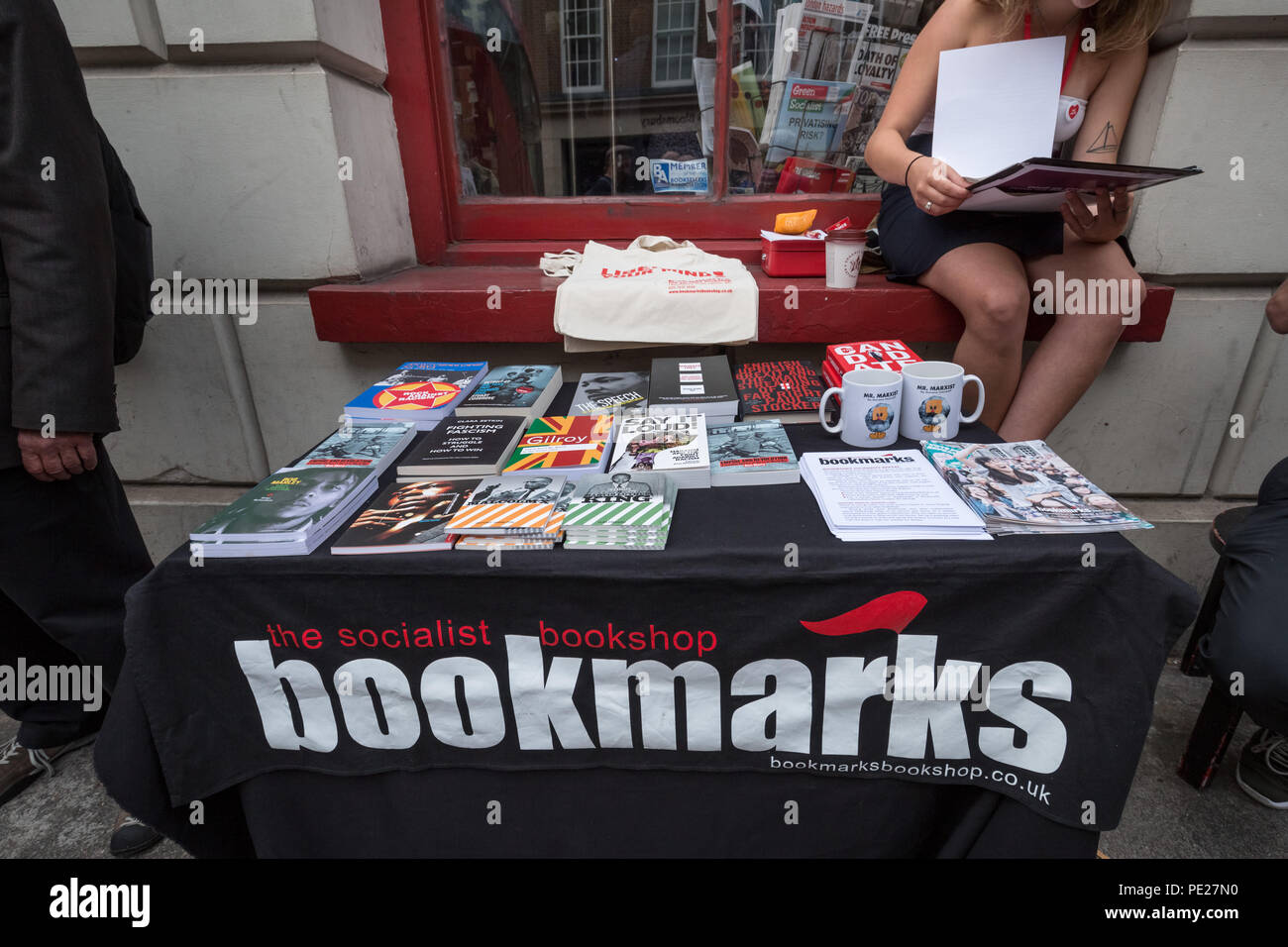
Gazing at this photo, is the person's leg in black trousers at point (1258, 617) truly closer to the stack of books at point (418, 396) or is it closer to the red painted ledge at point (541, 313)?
the red painted ledge at point (541, 313)

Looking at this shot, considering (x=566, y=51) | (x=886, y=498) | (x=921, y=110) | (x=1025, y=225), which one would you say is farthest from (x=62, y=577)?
(x=1025, y=225)

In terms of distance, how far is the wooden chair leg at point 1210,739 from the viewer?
1502mm

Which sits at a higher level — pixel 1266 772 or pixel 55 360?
pixel 55 360

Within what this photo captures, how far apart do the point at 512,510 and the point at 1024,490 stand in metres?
0.81

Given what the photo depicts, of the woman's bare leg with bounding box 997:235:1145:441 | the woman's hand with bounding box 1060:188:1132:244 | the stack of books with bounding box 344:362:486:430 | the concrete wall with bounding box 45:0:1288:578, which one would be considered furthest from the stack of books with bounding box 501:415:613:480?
the woman's hand with bounding box 1060:188:1132:244

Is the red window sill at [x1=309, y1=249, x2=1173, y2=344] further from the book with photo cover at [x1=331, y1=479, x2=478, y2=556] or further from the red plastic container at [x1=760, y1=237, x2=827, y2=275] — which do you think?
the book with photo cover at [x1=331, y1=479, x2=478, y2=556]

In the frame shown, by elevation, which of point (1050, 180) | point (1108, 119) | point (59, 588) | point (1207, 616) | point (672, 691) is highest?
point (1108, 119)

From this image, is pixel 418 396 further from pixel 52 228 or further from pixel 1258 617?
pixel 1258 617

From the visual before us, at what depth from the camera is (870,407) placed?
3.88 ft

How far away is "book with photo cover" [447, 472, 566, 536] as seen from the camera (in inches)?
37.5

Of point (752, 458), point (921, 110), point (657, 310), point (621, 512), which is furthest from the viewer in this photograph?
point (657, 310)

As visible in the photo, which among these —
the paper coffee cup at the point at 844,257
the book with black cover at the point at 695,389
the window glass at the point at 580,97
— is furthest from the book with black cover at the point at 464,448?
the window glass at the point at 580,97

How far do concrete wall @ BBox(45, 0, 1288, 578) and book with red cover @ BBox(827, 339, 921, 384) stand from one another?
499 millimetres
